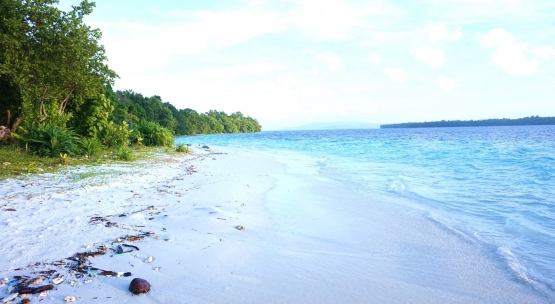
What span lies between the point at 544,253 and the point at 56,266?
5.50 m

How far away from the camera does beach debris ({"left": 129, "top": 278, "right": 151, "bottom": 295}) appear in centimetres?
275

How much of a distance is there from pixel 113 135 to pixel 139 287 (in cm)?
1318

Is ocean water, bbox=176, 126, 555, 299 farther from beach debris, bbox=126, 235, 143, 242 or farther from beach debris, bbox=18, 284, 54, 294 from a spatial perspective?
beach debris, bbox=18, 284, 54, 294

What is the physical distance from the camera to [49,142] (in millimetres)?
10359

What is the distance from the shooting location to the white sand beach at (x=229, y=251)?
9.75ft

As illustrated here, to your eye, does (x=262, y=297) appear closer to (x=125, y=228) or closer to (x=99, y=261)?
(x=99, y=261)

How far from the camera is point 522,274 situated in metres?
3.57

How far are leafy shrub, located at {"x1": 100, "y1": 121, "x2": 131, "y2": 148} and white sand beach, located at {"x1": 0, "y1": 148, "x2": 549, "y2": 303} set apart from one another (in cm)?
766

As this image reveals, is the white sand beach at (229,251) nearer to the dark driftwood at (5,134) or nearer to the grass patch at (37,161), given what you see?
the grass patch at (37,161)

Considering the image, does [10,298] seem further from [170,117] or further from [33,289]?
[170,117]

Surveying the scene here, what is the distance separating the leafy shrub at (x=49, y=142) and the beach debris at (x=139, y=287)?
9.39m

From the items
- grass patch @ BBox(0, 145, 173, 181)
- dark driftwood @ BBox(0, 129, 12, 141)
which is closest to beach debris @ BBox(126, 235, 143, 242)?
grass patch @ BBox(0, 145, 173, 181)

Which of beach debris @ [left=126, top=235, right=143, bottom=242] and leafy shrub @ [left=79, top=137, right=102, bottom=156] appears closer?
beach debris @ [left=126, top=235, right=143, bottom=242]

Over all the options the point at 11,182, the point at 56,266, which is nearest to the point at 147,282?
the point at 56,266
